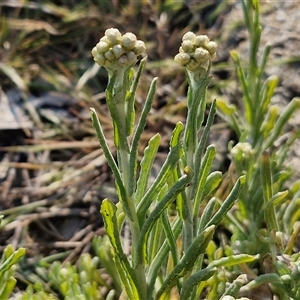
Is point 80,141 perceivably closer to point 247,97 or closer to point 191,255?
point 247,97

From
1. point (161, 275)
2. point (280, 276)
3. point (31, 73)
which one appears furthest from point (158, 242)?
point (31, 73)

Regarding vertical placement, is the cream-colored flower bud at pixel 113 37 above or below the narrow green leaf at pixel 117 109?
above

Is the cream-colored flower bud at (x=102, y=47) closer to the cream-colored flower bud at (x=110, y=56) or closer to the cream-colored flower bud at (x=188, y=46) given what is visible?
the cream-colored flower bud at (x=110, y=56)

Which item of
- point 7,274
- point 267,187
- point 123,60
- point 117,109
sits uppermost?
point 123,60

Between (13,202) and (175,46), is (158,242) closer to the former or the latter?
(13,202)

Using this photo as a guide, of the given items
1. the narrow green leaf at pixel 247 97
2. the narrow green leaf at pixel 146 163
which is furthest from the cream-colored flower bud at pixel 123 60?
the narrow green leaf at pixel 247 97

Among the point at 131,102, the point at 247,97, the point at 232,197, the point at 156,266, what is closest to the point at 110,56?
the point at 131,102
